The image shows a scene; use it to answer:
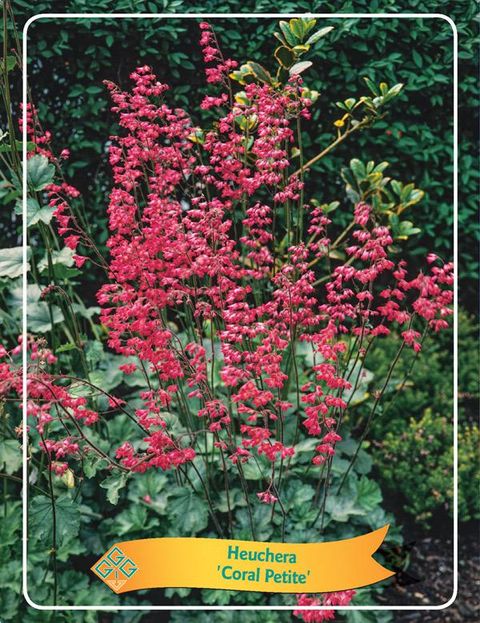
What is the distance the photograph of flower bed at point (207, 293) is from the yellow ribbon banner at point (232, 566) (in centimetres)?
5

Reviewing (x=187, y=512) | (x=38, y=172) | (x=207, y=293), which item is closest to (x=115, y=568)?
(x=187, y=512)

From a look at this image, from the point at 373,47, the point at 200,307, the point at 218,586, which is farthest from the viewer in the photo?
the point at 373,47

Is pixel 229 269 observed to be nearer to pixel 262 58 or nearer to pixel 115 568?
pixel 262 58

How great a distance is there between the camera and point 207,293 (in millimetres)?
2525

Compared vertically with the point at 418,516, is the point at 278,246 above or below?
above

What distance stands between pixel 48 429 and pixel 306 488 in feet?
3.29

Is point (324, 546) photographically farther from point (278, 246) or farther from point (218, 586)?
point (278, 246)

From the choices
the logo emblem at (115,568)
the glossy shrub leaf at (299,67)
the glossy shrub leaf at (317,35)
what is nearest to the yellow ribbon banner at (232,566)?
the logo emblem at (115,568)

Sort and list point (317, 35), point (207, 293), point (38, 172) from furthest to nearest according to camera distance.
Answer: point (317, 35), point (38, 172), point (207, 293)

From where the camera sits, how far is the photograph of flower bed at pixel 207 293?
2578 mm

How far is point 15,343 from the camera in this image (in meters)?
3.10

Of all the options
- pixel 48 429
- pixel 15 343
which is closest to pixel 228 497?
pixel 48 429

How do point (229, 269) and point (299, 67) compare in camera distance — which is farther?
point (299, 67)

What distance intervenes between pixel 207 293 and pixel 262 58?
97 centimetres
